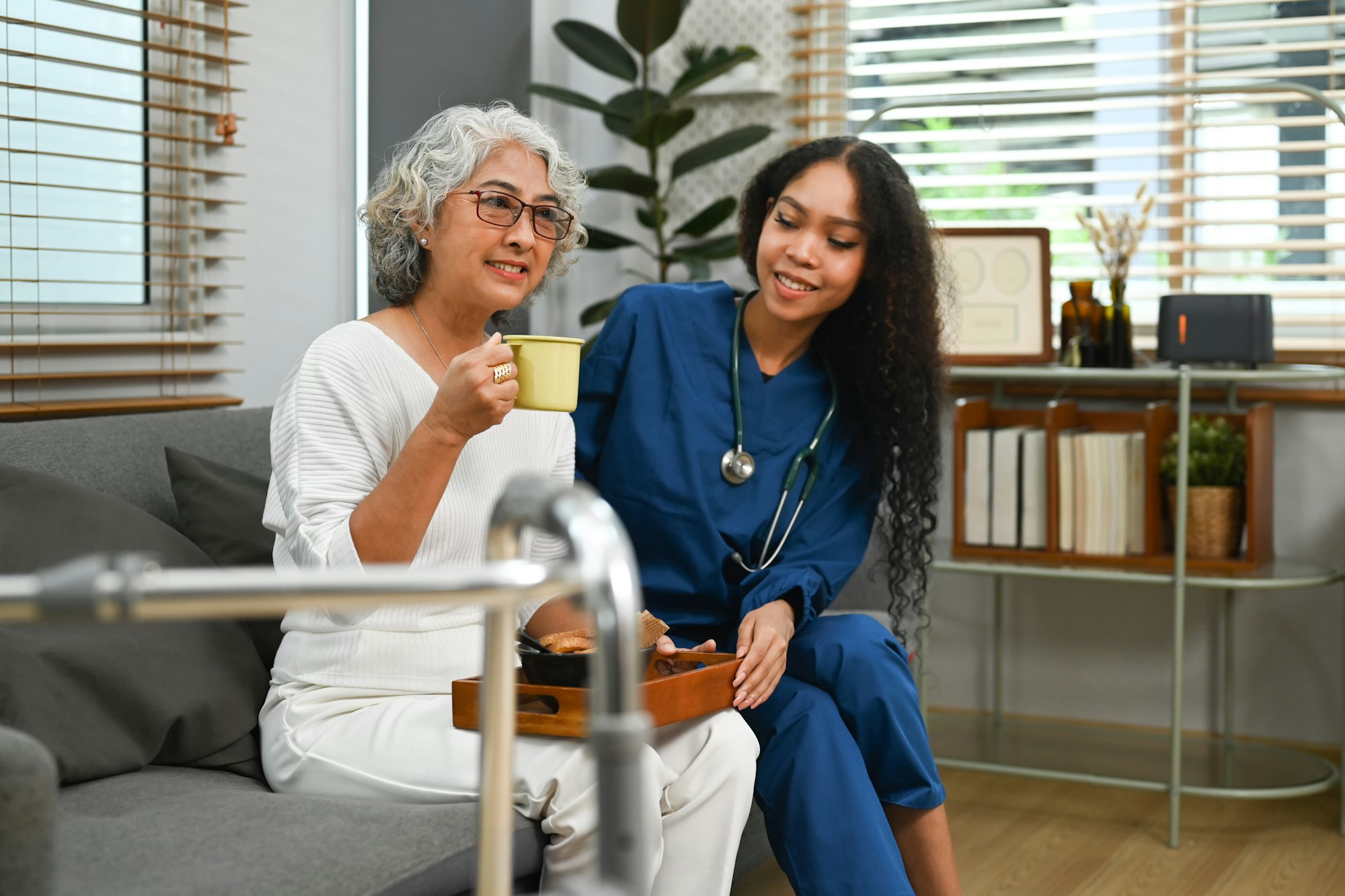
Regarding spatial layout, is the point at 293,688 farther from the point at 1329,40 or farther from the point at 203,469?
the point at 1329,40

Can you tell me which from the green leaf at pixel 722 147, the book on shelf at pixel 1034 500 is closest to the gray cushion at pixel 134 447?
the green leaf at pixel 722 147

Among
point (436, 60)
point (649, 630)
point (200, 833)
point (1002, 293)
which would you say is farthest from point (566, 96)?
point (200, 833)

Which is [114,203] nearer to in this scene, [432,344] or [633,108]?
[432,344]

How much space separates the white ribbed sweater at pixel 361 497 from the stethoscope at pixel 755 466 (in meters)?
0.41

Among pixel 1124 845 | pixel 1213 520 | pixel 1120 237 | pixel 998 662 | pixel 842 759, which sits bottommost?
pixel 1124 845

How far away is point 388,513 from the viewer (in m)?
1.36

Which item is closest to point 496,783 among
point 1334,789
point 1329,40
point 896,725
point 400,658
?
point 400,658

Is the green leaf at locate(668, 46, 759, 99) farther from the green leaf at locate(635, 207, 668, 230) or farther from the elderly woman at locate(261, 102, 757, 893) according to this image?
the elderly woman at locate(261, 102, 757, 893)

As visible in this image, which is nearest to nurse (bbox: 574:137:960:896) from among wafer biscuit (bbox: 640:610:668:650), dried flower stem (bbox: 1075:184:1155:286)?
wafer biscuit (bbox: 640:610:668:650)

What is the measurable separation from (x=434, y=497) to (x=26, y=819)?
1.80 ft

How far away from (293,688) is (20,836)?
61cm

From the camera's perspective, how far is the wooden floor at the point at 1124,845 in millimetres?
2236

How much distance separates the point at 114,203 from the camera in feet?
7.27

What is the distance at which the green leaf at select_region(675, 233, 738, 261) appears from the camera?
3117 mm
